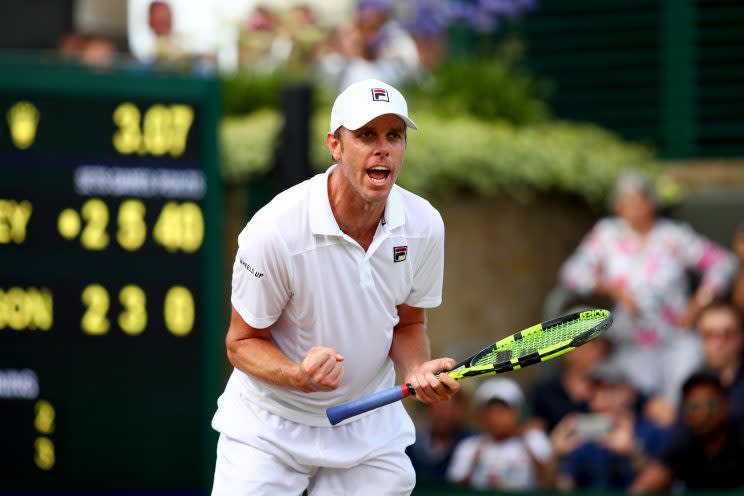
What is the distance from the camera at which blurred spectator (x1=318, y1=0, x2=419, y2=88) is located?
1005cm

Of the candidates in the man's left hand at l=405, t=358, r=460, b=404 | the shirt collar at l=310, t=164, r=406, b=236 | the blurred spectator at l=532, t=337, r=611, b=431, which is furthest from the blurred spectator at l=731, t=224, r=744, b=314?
the man's left hand at l=405, t=358, r=460, b=404

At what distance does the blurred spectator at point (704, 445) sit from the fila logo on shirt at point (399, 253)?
133 inches

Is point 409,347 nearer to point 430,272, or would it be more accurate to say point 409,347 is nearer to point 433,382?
point 430,272

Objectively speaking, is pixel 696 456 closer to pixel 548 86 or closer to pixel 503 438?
pixel 503 438

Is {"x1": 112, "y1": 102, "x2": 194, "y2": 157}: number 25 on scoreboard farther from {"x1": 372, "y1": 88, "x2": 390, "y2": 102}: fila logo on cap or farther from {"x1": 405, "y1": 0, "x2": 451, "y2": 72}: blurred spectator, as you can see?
{"x1": 372, "y1": 88, "x2": 390, "y2": 102}: fila logo on cap

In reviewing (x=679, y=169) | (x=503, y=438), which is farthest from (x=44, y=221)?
(x=679, y=169)

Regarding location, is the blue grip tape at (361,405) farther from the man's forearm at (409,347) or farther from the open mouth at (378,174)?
the open mouth at (378,174)

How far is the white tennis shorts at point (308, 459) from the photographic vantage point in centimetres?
502

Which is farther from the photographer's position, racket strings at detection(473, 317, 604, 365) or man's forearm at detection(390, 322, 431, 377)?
man's forearm at detection(390, 322, 431, 377)

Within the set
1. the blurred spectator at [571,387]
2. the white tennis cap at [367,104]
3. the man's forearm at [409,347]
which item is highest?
the white tennis cap at [367,104]

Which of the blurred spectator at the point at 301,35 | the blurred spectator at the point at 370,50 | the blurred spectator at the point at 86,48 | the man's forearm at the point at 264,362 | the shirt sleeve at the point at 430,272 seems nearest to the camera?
the man's forearm at the point at 264,362

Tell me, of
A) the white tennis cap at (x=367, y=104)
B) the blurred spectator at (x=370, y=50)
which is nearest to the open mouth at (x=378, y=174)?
the white tennis cap at (x=367, y=104)

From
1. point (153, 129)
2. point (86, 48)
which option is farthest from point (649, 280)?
point (86, 48)

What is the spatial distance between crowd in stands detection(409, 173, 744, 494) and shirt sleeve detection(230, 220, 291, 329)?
142 inches
